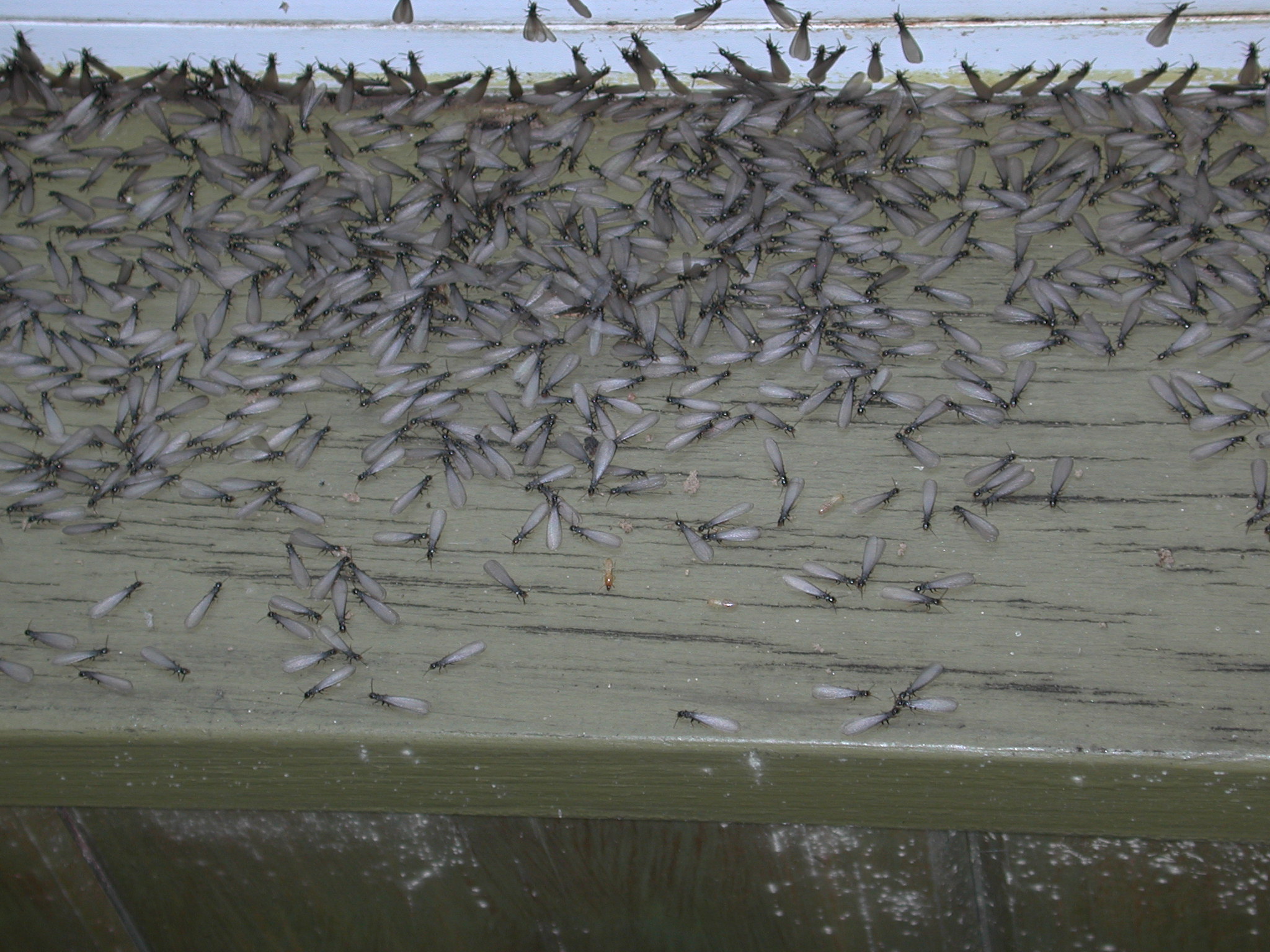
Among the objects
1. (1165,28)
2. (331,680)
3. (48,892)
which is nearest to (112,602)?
(331,680)

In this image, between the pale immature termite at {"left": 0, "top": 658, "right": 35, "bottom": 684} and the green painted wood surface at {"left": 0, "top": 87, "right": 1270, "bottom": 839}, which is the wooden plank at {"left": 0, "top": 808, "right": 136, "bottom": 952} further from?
the pale immature termite at {"left": 0, "top": 658, "right": 35, "bottom": 684}

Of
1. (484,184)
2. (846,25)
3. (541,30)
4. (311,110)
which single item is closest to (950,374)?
(846,25)

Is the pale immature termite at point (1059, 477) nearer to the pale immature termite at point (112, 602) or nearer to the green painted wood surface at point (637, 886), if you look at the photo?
the green painted wood surface at point (637, 886)

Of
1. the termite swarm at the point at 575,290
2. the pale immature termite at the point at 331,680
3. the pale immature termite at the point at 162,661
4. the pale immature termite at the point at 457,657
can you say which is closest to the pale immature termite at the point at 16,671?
the termite swarm at the point at 575,290

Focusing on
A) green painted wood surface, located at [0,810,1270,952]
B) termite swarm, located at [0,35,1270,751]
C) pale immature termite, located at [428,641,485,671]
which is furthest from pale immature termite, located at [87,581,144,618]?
pale immature termite, located at [428,641,485,671]

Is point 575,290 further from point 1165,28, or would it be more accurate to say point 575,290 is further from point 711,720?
point 1165,28

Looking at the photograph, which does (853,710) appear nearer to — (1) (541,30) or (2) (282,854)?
(2) (282,854)
